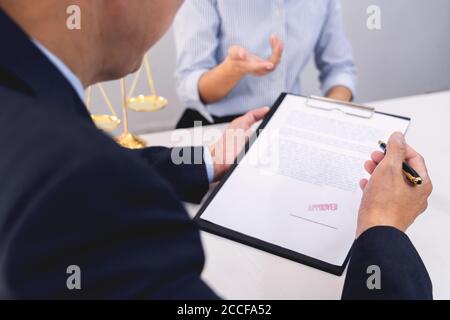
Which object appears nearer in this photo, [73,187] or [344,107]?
[73,187]

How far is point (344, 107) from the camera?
2.78ft

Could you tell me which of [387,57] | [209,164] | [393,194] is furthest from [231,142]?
[387,57]

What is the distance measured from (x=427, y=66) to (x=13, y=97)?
2.23 metres

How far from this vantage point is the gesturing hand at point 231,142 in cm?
79

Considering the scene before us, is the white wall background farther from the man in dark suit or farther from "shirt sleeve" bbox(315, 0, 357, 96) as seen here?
the man in dark suit

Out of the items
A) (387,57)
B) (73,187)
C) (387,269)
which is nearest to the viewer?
(73,187)

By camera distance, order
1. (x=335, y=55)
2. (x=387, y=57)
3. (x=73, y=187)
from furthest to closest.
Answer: (x=387, y=57) < (x=335, y=55) < (x=73, y=187)

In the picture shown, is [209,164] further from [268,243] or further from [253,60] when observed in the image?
[253,60]

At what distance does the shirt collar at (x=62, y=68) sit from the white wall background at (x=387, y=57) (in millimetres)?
1559

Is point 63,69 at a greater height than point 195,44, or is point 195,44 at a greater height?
point 63,69

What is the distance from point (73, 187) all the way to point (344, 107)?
2.07 feet

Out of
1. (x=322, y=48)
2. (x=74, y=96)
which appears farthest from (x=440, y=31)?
(x=74, y=96)

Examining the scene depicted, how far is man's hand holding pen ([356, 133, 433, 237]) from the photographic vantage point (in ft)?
1.97

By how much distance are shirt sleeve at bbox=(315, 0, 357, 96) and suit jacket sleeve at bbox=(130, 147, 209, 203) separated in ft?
1.88
